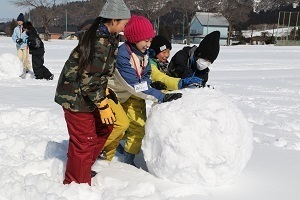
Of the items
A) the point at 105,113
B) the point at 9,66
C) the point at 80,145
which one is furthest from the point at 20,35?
the point at 105,113

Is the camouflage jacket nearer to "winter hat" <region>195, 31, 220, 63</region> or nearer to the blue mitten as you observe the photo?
the blue mitten

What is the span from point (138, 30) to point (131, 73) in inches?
14.8

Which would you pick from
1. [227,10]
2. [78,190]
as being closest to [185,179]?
[78,190]

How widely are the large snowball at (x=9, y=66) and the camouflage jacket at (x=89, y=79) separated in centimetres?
682

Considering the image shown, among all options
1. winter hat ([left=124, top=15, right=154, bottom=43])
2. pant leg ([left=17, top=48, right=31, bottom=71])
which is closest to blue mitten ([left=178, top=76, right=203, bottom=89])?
winter hat ([left=124, top=15, right=154, bottom=43])

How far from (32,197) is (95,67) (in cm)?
101

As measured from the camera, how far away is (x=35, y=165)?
3146 mm

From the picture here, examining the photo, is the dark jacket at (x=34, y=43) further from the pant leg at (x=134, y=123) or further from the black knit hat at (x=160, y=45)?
the pant leg at (x=134, y=123)

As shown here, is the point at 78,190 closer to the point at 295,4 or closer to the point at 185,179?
the point at 185,179

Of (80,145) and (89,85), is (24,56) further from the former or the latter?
(89,85)

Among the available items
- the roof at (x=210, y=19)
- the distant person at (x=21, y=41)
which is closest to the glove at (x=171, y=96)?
the distant person at (x=21, y=41)

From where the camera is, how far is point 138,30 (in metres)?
3.14

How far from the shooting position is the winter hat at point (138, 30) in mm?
3143

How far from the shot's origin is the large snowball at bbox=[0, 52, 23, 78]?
9.02 meters
